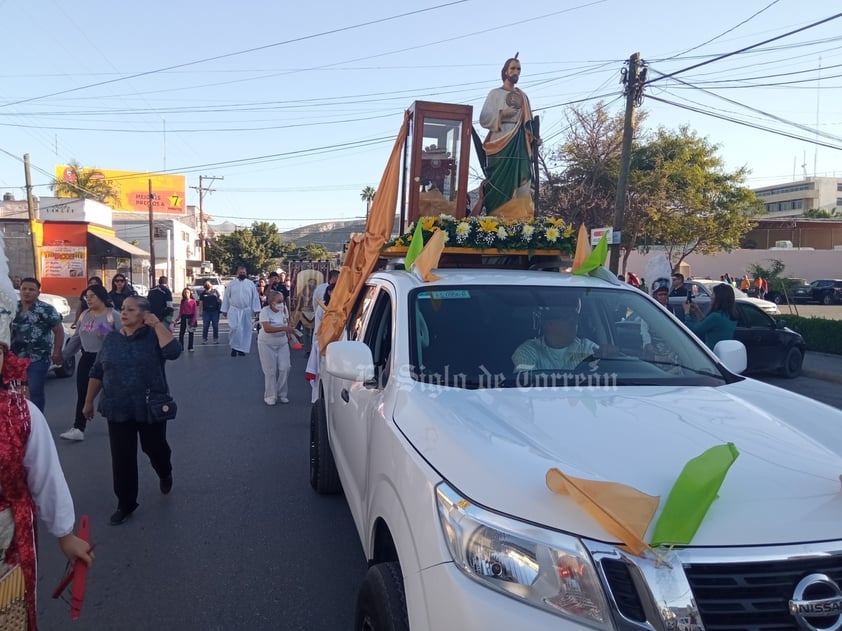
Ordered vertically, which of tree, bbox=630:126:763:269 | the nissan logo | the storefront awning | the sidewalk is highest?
tree, bbox=630:126:763:269

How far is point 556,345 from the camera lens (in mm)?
3398

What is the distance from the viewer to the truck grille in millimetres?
1715

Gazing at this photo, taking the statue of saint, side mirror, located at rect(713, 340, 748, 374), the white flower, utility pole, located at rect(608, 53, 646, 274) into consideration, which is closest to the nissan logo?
side mirror, located at rect(713, 340, 748, 374)

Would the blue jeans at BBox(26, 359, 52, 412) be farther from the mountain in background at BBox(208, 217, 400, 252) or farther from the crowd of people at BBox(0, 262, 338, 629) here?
the mountain in background at BBox(208, 217, 400, 252)

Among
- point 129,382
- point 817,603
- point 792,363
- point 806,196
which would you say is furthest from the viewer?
point 806,196

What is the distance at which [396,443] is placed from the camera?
101 inches

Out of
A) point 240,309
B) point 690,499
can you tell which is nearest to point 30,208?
point 240,309

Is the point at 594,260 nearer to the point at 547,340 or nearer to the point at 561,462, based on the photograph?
the point at 547,340

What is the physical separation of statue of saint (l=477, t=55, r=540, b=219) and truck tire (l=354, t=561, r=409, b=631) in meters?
4.37

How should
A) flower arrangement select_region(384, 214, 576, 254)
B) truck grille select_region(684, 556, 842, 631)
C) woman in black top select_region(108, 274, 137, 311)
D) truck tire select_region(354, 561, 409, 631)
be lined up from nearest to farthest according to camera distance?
1. truck grille select_region(684, 556, 842, 631)
2. truck tire select_region(354, 561, 409, 631)
3. flower arrangement select_region(384, 214, 576, 254)
4. woman in black top select_region(108, 274, 137, 311)

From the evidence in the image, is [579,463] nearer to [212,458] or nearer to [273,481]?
[273,481]

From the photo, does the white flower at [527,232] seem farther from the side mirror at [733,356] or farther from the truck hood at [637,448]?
the truck hood at [637,448]

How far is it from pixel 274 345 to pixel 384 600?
7.04 m

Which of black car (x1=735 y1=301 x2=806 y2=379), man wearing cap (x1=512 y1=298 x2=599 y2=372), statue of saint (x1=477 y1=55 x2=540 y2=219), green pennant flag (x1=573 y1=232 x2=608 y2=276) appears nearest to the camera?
man wearing cap (x1=512 y1=298 x2=599 y2=372)
